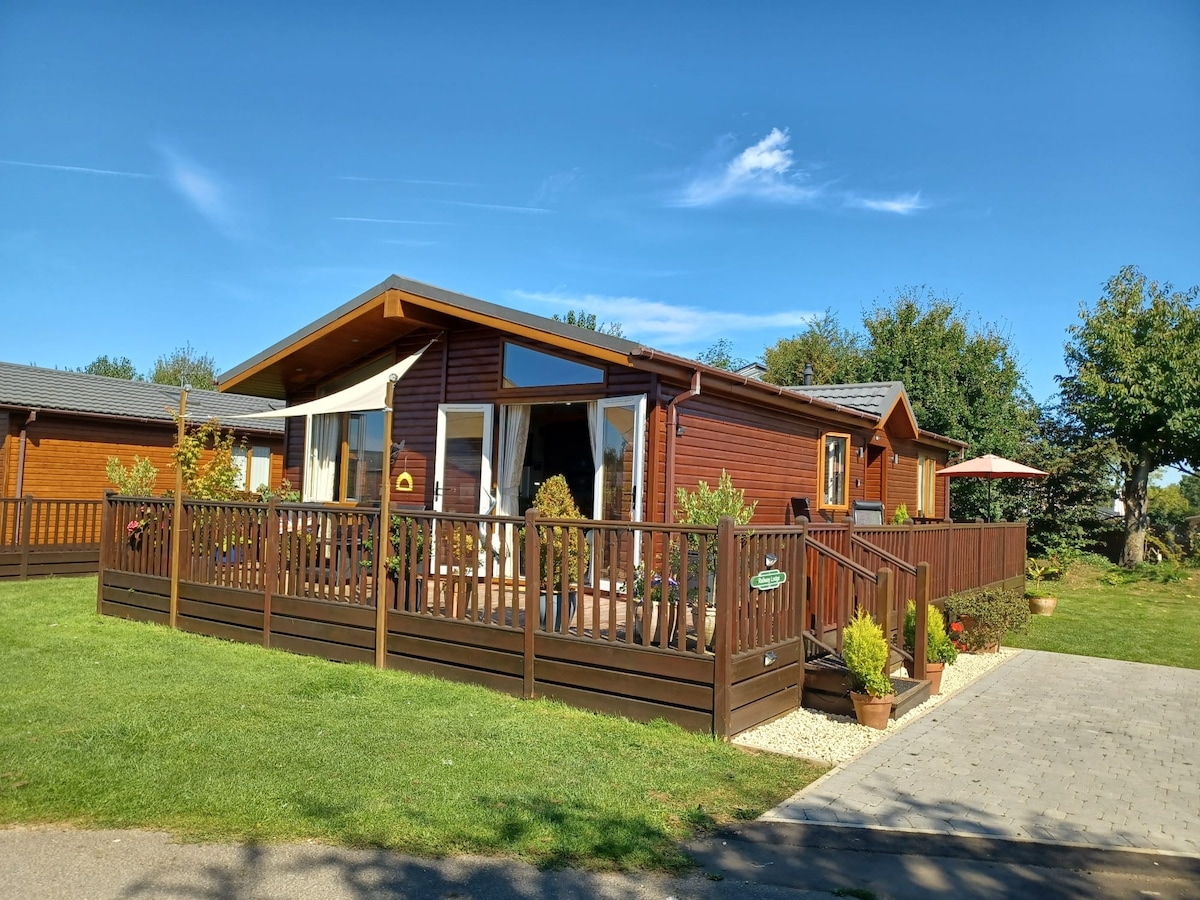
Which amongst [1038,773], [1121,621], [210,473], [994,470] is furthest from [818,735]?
[994,470]

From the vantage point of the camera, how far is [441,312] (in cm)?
980

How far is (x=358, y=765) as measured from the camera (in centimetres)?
440

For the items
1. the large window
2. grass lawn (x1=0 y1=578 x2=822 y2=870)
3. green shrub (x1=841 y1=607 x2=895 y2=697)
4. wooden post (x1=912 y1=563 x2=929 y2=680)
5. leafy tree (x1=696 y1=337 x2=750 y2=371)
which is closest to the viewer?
grass lawn (x1=0 y1=578 x2=822 y2=870)

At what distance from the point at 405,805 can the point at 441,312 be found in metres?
6.86

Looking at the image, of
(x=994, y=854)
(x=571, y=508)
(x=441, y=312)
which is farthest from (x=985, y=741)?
(x=441, y=312)

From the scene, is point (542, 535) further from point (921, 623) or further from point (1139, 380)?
point (1139, 380)

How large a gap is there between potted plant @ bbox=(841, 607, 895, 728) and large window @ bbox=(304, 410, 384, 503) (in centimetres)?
739

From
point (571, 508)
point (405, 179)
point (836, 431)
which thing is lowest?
point (571, 508)

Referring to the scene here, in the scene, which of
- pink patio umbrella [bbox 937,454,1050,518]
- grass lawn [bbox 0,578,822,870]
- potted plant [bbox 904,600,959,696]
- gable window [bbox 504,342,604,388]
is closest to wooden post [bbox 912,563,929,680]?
potted plant [bbox 904,600,959,696]

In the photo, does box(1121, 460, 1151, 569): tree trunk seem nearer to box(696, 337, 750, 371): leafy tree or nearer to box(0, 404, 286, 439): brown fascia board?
box(0, 404, 286, 439): brown fascia board

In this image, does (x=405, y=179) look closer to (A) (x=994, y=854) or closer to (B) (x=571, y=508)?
(B) (x=571, y=508)

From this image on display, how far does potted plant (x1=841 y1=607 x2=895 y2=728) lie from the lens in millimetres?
5691

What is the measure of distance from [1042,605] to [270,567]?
35.3 ft

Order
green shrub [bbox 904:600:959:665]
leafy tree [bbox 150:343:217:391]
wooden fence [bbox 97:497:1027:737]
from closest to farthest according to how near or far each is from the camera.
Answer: wooden fence [bbox 97:497:1027:737] < green shrub [bbox 904:600:959:665] < leafy tree [bbox 150:343:217:391]
